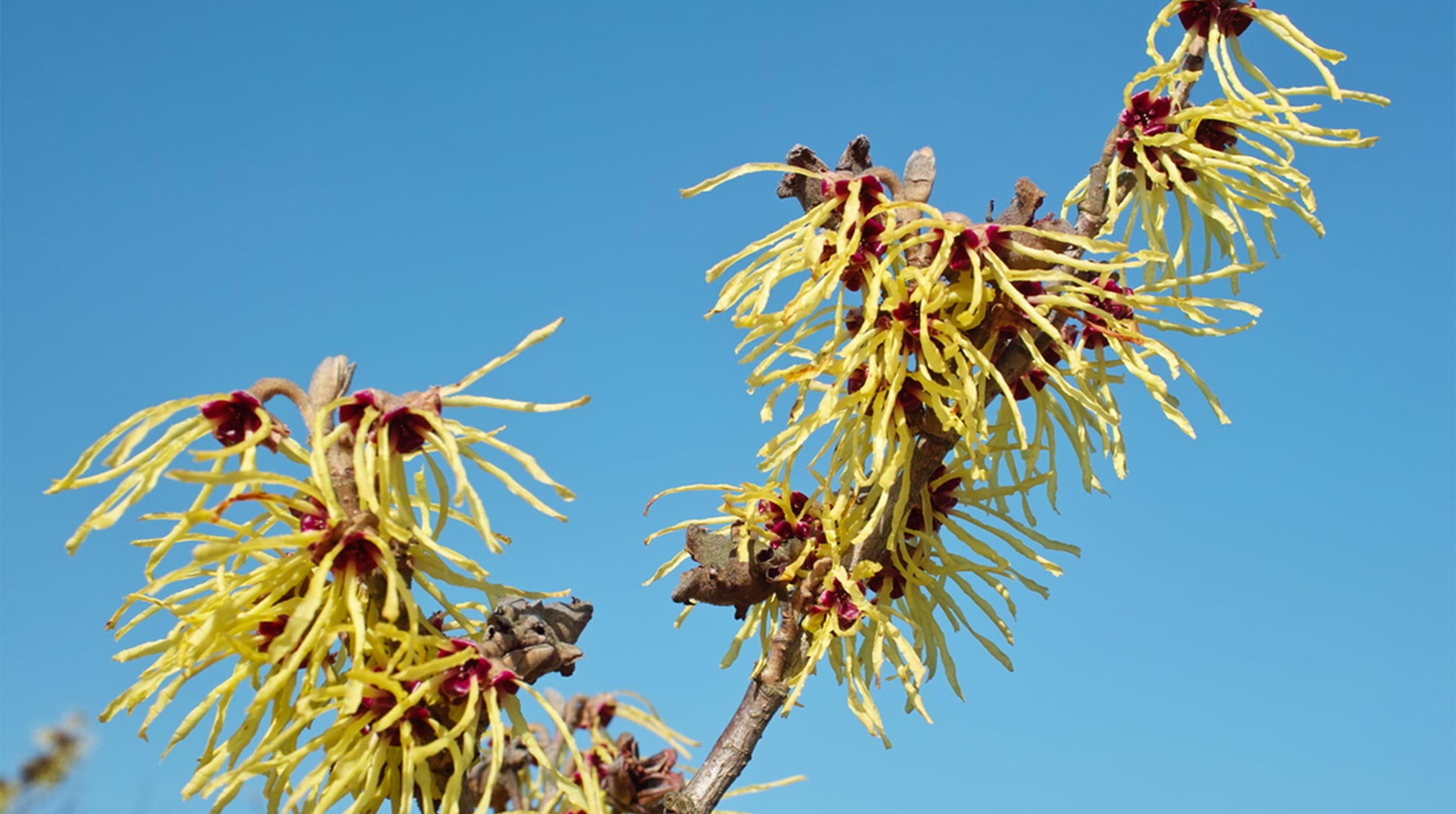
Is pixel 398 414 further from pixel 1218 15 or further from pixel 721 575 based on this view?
pixel 1218 15

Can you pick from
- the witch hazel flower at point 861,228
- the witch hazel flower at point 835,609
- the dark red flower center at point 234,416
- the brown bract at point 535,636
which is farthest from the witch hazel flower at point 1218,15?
the dark red flower center at point 234,416

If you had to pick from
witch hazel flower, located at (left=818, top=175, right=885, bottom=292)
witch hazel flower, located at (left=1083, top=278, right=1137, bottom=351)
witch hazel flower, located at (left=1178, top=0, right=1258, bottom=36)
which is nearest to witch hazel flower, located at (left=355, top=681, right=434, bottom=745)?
witch hazel flower, located at (left=818, top=175, right=885, bottom=292)

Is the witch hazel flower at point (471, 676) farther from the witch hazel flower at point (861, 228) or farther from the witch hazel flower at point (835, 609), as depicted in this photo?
the witch hazel flower at point (861, 228)

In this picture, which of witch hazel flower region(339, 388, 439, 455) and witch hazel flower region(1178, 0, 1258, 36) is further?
witch hazel flower region(1178, 0, 1258, 36)

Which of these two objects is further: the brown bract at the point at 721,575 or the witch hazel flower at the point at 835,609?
the brown bract at the point at 721,575

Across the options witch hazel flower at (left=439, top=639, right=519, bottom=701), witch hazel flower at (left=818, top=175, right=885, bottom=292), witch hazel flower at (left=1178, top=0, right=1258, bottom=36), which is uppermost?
Answer: witch hazel flower at (left=1178, top=0, right=1258, bottom=36)

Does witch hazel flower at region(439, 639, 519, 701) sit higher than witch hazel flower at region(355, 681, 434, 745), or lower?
higher

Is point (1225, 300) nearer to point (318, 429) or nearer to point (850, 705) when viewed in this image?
point (850, 705)

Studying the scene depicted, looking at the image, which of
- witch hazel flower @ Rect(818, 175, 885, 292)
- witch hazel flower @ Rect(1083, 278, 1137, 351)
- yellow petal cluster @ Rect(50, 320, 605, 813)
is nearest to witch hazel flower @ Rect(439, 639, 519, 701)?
yellow petal cluster @ Rect(50, 320, 605, 813)

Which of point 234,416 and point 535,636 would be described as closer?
point 234,416

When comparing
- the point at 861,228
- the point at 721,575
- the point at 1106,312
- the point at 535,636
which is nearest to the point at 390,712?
the point at 535,636

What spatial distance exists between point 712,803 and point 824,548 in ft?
1.81

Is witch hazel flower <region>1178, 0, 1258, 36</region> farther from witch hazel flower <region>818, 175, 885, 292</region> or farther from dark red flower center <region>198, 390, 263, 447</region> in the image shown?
dark red flower center <region>198, 390, 263, 447</region>

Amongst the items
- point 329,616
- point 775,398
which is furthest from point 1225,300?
point 329,616
